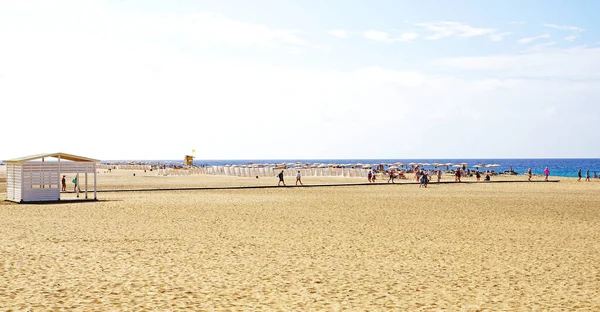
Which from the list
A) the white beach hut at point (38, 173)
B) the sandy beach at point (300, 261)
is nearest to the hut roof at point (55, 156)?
the white beach hut at point (38, 173)

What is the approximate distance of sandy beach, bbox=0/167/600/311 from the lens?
8.95 metres

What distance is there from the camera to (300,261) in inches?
476

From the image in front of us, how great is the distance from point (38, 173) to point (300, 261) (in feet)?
65.1

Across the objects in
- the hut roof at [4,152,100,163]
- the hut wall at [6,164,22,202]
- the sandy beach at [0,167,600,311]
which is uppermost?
the hut roof at [4,152,100,163]

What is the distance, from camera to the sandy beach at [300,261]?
8.95 meters

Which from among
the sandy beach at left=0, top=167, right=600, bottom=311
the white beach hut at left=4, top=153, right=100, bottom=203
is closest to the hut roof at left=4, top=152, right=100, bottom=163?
the white beach hut at left=4, top=153, right=100, bottom=203

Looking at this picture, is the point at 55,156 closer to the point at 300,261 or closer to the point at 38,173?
the point at 38,173

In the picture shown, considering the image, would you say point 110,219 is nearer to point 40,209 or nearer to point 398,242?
point 40,209

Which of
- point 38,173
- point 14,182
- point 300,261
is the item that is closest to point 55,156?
point 38,173

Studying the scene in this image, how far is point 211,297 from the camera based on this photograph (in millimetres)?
9086

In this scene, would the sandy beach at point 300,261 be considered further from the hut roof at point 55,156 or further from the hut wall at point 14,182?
the hut wall at point 14,182

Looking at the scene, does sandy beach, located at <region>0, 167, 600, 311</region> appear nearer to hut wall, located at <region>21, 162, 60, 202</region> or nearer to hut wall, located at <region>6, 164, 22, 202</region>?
hut wall, located at <region>21, 162, 60, 202</region>

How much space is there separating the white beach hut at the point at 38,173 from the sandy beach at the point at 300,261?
6263 millimetres

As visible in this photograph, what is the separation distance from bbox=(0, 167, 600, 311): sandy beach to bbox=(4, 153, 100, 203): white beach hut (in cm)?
626
